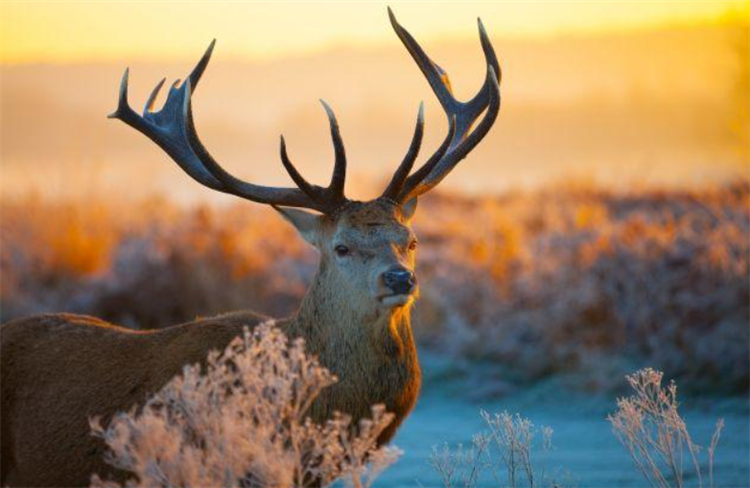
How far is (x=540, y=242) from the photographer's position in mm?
14031

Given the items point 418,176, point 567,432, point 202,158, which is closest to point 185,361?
point 202,158

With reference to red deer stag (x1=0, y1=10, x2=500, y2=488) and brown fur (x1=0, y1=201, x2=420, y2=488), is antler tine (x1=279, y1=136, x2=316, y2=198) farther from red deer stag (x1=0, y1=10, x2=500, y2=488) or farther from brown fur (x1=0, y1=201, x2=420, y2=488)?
brown fur (x1=0, y1=201, x2=420, y2=488)

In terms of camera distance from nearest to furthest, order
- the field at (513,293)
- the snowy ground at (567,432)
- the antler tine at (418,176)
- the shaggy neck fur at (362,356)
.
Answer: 1. the shaggy neck fur at (362,356)
2. the antler tine at (418,176)
3. the snowy ground at (567,432)
4. the field at (513,293)

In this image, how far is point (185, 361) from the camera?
6945mm

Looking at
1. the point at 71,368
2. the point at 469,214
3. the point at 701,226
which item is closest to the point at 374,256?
the point at 71,368

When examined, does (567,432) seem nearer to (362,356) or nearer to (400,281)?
(362,356)

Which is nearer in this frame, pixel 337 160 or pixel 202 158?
pixel 337 160

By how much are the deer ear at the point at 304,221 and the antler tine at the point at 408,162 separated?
469mm

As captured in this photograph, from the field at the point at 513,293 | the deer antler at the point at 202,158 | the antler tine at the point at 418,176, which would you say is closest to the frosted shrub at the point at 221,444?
the deer antler at the point at 202,158

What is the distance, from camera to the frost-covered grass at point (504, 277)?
11.8m

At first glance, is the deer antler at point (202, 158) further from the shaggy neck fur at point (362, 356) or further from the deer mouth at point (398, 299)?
the deer mouth at point (398, 299)

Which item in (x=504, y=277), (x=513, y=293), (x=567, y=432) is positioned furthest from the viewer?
(x=504, y=277)

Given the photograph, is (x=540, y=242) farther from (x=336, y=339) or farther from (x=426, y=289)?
(x=336, y=339)

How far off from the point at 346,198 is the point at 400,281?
38.5 inches
